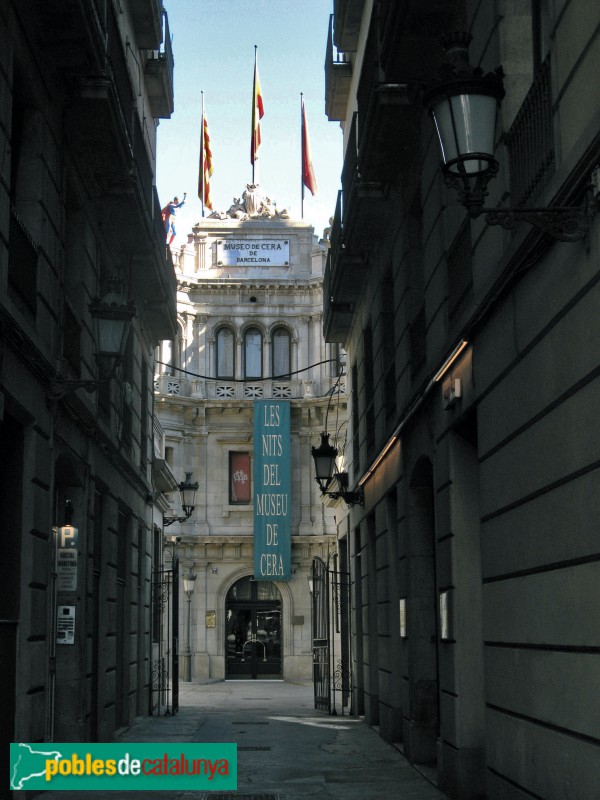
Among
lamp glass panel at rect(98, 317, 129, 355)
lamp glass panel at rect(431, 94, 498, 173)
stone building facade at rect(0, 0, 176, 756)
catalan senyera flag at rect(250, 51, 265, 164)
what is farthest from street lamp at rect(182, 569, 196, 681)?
lamp glass panel at rect(431, 94, 498, 173)

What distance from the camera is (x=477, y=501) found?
39.4 feet

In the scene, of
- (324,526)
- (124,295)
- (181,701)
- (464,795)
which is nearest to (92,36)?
(124,295)

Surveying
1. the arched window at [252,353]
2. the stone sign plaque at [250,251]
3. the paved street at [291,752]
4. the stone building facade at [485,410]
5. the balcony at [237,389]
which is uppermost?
the stone sign plaque at [250,251]

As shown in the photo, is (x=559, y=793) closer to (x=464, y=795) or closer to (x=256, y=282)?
(x=464, y=795)

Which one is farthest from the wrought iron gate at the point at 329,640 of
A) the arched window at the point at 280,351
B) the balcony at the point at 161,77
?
the arched window at the point at 280,351

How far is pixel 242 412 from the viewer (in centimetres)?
4644

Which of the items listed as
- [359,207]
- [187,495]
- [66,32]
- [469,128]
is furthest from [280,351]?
[469,128]

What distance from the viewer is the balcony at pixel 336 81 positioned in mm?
23297

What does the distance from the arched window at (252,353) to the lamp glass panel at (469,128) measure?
39381mm

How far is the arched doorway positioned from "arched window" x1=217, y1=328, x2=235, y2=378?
8273 mm

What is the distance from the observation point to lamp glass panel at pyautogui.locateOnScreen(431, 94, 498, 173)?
7270mm

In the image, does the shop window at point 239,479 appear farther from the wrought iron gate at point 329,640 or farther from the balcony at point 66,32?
the balcony at point 66,32

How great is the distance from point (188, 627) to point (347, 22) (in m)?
27.6

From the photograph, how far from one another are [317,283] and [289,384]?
4.12 m
